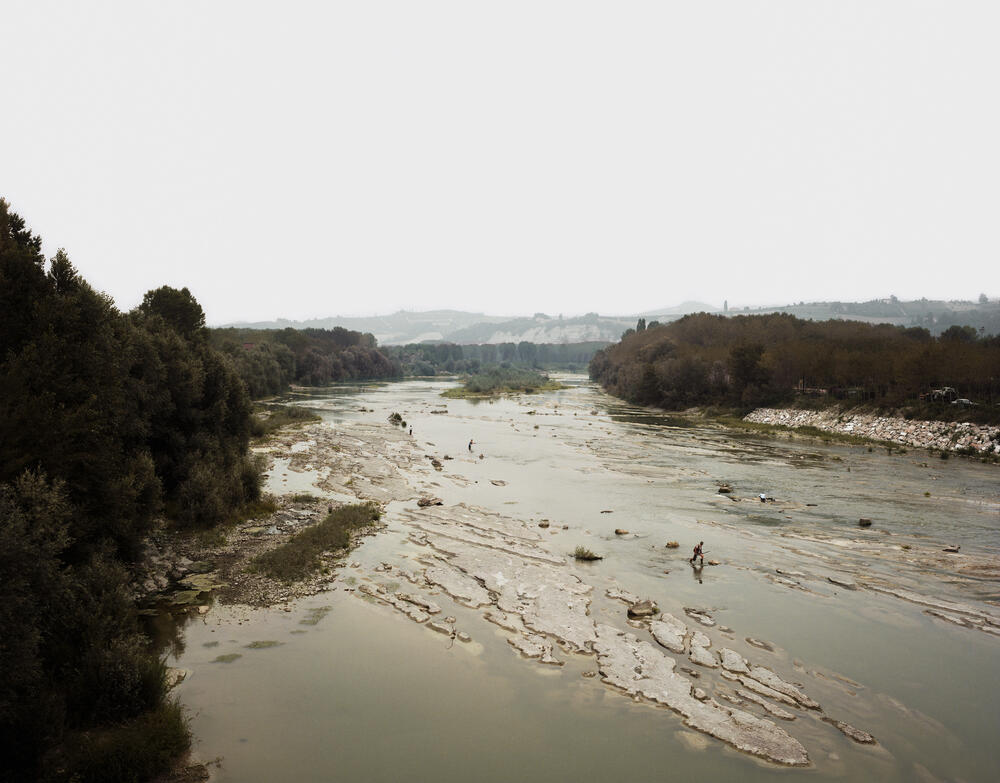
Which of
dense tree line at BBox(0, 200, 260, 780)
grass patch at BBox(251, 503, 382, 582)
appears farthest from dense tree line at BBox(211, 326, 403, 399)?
dense tree line at BBox(0, 200, 260, 780)

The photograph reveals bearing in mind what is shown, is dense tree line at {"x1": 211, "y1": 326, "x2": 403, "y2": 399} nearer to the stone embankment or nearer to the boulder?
Result: the boulder

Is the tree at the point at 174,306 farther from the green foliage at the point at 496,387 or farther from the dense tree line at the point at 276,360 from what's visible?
the green foliage at the point at 496,387

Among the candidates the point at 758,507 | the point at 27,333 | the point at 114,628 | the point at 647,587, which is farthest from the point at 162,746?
the point at 758,507

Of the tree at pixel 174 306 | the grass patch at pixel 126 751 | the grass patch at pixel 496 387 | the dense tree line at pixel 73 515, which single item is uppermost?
the tree at pixel 174 306

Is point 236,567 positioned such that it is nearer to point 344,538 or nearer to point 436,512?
point 344,538

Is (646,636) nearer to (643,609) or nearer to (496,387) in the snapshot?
(643,609)

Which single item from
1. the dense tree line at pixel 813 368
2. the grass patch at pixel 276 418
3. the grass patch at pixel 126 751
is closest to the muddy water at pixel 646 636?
the grass patch at pixel 126 751

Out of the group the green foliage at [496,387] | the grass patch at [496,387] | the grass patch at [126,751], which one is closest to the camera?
the grass patch at [126,751]
